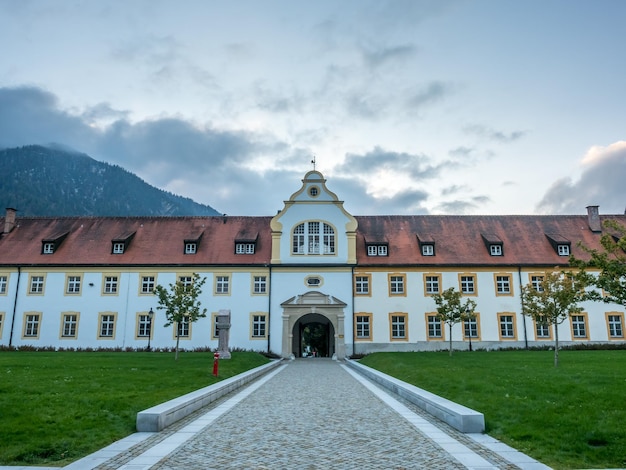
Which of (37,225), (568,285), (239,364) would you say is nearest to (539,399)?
(568,285)

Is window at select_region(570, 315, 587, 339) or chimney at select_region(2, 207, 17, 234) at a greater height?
chimney at select_region(2, 207, 17, 234)

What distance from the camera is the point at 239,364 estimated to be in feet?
82.9

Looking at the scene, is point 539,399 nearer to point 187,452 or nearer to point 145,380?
point 187,452

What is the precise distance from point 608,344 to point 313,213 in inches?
→ 944

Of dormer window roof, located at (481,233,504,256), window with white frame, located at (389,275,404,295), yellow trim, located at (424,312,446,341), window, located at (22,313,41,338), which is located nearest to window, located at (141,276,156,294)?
window, located at (22,313,41,338)

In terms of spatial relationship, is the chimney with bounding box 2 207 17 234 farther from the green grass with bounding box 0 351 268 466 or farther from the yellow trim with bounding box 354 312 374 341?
the yellow trim with bounding box 354 312 374 341

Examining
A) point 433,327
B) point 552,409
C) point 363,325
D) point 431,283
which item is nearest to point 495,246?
point 431,283

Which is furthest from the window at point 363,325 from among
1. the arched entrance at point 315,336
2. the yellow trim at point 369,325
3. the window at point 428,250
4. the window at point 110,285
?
the window at point 110,285

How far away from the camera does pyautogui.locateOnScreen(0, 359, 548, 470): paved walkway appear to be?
729 cm

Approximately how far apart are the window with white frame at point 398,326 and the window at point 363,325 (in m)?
1.72

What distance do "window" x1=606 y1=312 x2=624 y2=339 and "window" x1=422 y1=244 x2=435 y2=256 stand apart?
1379 cm

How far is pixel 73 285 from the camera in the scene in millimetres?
39844

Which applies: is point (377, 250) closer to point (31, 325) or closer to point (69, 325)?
point (69, 325)

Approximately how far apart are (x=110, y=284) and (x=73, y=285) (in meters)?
2.85
